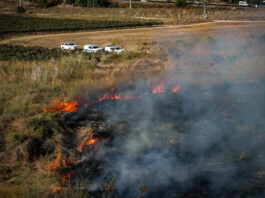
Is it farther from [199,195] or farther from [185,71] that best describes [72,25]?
[199,195]

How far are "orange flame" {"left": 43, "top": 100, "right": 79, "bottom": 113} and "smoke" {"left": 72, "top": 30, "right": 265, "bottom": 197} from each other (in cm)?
93

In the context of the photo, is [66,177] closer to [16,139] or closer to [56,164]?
[56,164]

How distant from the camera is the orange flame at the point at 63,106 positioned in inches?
381

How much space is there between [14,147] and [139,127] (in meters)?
3.71

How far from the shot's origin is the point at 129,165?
7.13 meters

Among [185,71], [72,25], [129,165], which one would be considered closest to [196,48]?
[185,71]

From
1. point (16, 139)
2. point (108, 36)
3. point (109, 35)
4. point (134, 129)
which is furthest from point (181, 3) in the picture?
point (16, 139)

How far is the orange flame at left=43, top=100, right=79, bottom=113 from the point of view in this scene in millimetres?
9688

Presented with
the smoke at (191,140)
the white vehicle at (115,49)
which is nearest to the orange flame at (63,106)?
the smoke at (191,140)

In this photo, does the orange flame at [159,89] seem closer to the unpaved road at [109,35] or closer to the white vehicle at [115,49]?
the white vehicle at [115,49]

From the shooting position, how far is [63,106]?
10.0 m

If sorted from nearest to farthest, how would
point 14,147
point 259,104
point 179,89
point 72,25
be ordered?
point 14,147, point 259,104, point 179,89, point 72,25

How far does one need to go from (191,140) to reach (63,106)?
4.75 m

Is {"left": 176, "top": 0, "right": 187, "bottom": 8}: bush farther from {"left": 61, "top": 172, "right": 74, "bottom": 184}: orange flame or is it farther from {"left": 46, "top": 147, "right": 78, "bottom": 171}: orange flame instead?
{"left": 61, "top": 172, "right": 74, "bottom": 184}: orange flame
